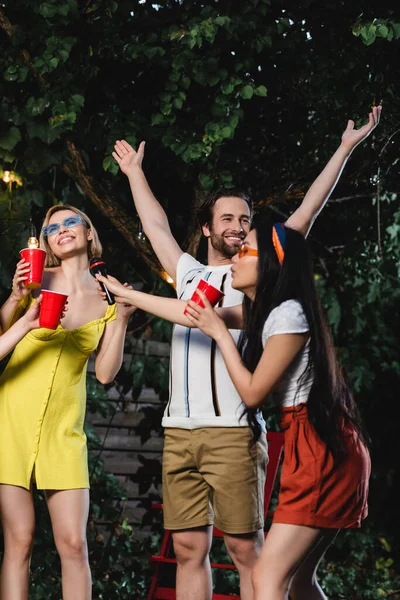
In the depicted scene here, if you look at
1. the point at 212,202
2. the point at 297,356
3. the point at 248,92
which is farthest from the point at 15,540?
the point at 248,92

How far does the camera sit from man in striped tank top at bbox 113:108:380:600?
2.82 meters

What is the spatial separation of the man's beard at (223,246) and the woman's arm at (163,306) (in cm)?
29

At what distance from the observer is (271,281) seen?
248 centimetres

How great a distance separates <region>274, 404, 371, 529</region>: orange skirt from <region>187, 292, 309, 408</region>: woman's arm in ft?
0.42

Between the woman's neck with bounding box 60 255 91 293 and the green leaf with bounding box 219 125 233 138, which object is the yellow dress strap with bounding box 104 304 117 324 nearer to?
the woman's neck with bounding box 60 255 91 293

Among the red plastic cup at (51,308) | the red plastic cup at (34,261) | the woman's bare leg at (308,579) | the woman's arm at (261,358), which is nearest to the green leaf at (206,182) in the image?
the red plastic cup at (34,261)

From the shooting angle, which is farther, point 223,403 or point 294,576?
point 223,403

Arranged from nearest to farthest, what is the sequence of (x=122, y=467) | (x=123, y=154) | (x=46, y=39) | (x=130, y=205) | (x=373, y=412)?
1. (x=123, y=154)
2. (x=46, y=39)
3. (x=130, y=205)
4. (x=122, y=467)
5. (x=373, y=412)

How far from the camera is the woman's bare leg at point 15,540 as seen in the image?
2.93m

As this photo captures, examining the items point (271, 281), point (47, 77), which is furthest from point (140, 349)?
point (271, 281)

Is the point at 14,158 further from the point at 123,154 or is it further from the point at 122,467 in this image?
the point at 122,467

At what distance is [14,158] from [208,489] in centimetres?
217

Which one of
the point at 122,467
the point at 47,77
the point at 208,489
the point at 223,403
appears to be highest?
the point at 47,77

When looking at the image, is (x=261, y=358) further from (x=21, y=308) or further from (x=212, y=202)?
(x=21, y=308)
